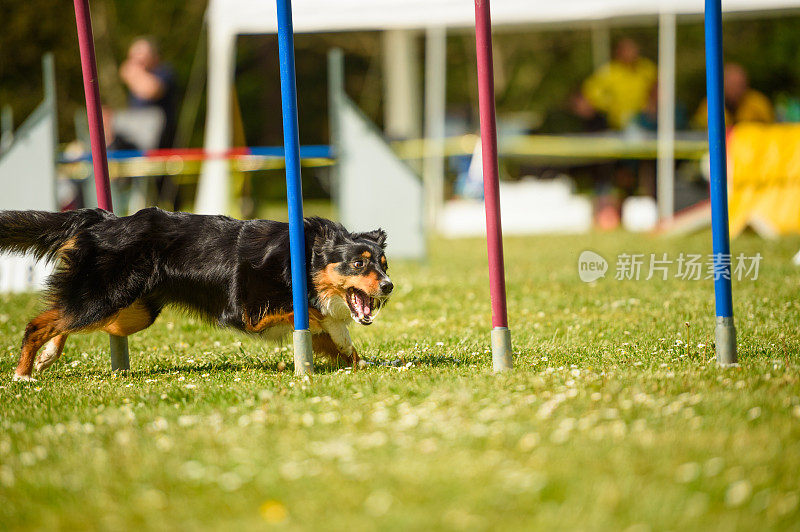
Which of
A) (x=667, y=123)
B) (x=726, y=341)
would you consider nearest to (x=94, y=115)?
(x=726, y=341)

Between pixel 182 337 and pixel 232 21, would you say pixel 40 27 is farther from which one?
pixel 182 337

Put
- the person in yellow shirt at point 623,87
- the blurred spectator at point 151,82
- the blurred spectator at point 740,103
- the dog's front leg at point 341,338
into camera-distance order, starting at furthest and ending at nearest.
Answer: the person in yellow shirt at point 623,87 → the blurred spectator at point 740,103 → the blurred spectator at point 151,82 → the dog's front leg at point 341,338

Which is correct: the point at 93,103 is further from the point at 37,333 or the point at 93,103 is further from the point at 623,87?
the point at 623,87

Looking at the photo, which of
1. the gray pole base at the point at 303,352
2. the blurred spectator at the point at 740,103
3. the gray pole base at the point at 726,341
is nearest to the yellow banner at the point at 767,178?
the blurred spectator at the point at 740,103

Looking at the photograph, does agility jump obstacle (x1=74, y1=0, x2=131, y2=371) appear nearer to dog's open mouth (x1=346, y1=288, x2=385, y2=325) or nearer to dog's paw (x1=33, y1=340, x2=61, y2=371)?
dog's paw (x1=33, y1=340, x2=61, y2=371)

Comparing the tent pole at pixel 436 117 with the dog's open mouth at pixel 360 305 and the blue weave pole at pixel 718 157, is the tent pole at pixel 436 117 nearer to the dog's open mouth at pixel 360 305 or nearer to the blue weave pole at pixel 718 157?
the dog's open mouth at pixel 360 305

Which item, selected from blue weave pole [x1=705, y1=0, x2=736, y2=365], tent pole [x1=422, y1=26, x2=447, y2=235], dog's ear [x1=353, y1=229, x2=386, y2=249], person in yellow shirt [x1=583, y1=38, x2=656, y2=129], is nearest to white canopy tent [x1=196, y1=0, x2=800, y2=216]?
tent pole [x1=422, y1=26, x2=447, y2=235]

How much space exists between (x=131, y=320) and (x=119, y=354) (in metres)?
0.25

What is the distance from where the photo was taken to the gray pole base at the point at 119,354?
5156 millimetres

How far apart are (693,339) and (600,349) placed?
614 mm

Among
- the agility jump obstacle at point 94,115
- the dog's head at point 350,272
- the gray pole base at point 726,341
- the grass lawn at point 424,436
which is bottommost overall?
the grass lawn at point 424,436

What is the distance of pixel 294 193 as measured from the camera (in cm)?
453

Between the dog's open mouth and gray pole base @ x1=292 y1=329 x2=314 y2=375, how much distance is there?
0.29m

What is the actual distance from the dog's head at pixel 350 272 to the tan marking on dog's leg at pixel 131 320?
98 cm
